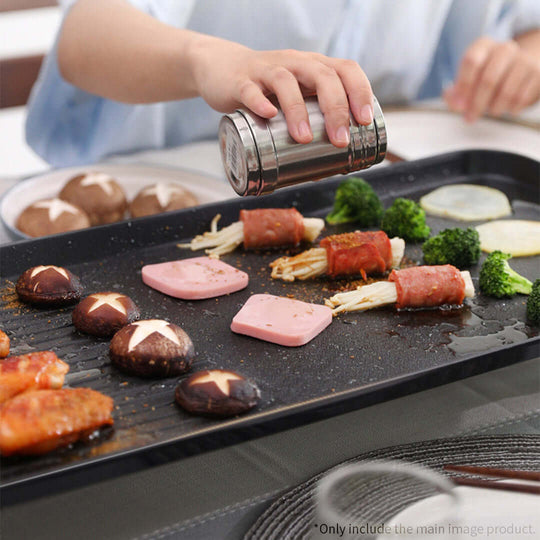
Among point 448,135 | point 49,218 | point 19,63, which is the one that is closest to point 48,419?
point 49,218

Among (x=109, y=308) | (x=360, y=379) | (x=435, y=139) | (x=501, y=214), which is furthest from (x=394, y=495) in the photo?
(x=435, y=139)

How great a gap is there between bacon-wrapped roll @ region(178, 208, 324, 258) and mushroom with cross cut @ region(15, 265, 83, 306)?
429 mm

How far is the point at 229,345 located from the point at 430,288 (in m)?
0.53

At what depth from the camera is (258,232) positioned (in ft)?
6.73

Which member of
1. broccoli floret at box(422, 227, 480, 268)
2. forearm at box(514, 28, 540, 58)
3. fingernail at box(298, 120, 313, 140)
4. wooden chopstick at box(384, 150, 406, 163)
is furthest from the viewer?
forearm at box(514, 28, 540, 58)

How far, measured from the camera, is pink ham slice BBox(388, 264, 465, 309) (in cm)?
178

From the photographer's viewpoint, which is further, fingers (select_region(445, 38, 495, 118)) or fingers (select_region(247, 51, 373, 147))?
fingers (select_region(445, 38, 495, 118))

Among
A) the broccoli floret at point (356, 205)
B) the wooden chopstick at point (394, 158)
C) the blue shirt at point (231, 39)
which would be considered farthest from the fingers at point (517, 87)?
the broccoli floret at point (356, 205)

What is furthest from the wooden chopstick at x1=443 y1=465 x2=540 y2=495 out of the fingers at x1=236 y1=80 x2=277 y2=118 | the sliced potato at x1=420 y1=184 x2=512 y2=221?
the sliced potato at x1=420 y1=184 x2=512 y2=221

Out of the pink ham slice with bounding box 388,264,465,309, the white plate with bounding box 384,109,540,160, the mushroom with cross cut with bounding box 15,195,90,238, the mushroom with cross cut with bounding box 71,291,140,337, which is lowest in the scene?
the mushroom with cross cut with bounding box 15,195,90,238

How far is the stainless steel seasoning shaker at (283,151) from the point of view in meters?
1.57

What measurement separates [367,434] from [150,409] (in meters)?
0.47

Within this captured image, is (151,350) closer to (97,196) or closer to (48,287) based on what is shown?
(48,287)

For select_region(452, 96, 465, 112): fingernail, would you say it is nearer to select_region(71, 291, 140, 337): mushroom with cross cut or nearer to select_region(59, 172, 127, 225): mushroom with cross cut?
select_region(59, 172, 127, 225): mushroom with cross cut
